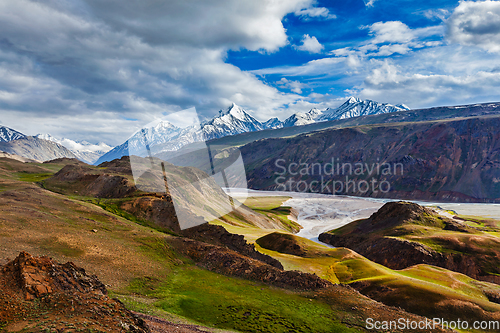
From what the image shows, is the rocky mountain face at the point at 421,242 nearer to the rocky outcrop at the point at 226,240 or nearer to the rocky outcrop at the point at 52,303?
the rocky outcrop at the point at 226,240

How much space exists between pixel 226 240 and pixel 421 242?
54483 millimetres

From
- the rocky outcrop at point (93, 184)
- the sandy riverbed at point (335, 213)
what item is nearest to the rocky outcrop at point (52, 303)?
the rocky outcrop at point (93, 184)

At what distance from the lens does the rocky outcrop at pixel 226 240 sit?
44688 mm

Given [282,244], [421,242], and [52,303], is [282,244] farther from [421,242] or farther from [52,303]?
[52,303]

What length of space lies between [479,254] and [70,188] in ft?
309

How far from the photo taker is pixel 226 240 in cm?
4562

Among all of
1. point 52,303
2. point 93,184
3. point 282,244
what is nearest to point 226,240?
point 282,244

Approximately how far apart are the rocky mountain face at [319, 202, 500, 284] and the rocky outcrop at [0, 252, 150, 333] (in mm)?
68353

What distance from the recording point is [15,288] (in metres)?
16.5

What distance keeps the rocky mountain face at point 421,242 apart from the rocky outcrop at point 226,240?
4091cm

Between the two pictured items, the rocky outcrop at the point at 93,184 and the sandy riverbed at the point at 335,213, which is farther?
the sandy riverbed at the point at 335,213

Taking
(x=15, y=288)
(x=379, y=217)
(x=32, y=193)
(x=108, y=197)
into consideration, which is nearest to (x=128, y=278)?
(x=15, y=288)

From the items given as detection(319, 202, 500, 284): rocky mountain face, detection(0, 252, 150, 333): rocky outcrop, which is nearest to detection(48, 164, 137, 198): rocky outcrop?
detection(0, 252, 150, 333): rocky outcrop

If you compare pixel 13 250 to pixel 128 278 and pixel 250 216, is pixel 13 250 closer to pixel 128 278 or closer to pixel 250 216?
pixel 128 278
